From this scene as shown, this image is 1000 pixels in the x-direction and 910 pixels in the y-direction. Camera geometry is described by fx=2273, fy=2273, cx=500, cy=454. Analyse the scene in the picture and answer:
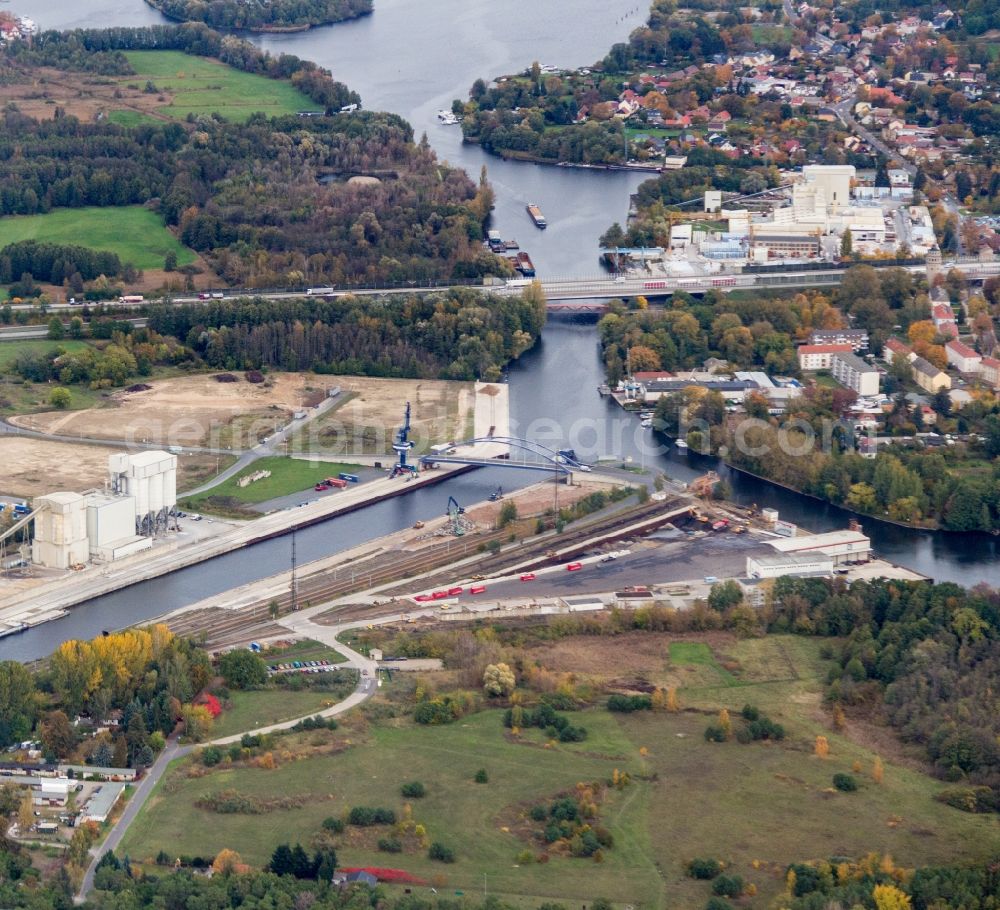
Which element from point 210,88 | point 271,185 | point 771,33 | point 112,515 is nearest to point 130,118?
point 210,88

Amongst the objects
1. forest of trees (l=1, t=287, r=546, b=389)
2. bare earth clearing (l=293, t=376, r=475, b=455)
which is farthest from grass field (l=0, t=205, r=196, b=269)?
bare earth clearing (l=293, t=376, r=475, b=455)

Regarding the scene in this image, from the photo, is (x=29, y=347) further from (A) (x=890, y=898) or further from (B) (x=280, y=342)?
(A) (x=890, y=898)

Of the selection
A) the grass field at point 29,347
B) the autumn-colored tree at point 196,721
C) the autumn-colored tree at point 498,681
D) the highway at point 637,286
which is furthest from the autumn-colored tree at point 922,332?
the autumn-colored tree at point 196,721

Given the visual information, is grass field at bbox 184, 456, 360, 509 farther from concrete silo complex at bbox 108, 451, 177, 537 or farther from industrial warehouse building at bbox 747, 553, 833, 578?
industrial warehouse building at bbox 747, 553, 833, 578

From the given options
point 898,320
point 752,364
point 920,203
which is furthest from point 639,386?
point 920,203

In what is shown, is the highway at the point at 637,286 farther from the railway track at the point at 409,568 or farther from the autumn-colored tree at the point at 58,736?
the autumn-colored tree at the point at 58,736

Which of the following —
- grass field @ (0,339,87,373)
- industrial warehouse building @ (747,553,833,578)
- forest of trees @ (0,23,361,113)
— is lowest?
industrial warehouse building @ (747,553,833,578)

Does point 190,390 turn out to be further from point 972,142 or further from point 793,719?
point 972,142
